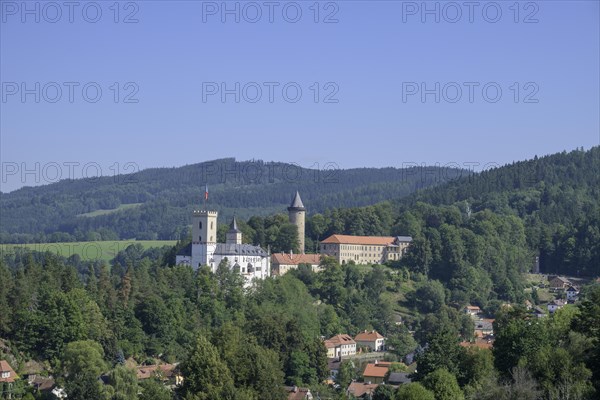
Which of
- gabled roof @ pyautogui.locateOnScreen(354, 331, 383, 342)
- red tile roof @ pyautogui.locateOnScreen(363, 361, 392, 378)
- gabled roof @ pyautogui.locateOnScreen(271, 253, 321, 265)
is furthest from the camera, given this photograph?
gabled roof @ pyautogui.locateOnScreen(271, 253, 321, 265)

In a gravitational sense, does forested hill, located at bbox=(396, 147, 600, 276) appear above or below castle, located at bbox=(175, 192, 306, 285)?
above

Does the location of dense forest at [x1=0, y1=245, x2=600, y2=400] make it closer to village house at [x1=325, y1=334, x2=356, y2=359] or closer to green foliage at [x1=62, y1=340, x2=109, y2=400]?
green foliage at [x1=62, y1=340, x2=109, y2=400]

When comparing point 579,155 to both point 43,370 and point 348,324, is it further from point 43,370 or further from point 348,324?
point 43,370

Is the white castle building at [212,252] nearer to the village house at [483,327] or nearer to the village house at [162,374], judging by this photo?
the village house at [483,327]

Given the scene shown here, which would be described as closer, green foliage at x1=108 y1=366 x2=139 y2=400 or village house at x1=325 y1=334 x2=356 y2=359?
green foliage at x1=108 y1=366 x2=139 y2=400

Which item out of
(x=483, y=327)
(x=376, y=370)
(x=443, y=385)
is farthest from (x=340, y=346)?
(x=443, y=385)

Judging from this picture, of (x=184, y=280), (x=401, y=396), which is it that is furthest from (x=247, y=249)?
(x=401, y=396)

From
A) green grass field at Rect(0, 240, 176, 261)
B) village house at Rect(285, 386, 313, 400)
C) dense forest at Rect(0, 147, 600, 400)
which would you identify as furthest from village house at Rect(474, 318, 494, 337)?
green grass field at Rect(0, 240, 176, 261)
